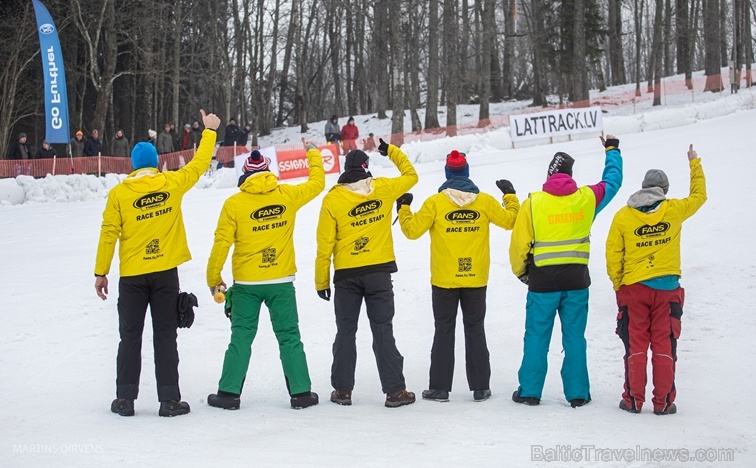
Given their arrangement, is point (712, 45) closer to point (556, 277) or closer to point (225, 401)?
point (556, 277)

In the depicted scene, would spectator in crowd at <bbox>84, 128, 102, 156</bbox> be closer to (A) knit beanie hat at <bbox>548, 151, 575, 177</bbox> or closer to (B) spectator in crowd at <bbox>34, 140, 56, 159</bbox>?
(B) spectator in crowd at <bbox>34, 140, 56, 159</bbox>

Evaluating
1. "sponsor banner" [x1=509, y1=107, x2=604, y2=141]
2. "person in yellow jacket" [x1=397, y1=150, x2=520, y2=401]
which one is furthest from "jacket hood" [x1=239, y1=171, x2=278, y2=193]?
"sponsor banner" [x1=509, y1=107, x2=604, y2=141]

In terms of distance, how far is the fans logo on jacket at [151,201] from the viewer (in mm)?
6562

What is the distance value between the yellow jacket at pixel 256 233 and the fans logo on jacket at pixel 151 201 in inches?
18.1

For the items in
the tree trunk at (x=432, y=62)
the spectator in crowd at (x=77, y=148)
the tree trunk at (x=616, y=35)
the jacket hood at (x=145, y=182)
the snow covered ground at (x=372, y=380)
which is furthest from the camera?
the tree trunk at (x=616, y=35)

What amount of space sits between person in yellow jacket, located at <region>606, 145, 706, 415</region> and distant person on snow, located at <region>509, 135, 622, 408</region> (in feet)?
0.92

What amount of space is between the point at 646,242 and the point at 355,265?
7.50 ft

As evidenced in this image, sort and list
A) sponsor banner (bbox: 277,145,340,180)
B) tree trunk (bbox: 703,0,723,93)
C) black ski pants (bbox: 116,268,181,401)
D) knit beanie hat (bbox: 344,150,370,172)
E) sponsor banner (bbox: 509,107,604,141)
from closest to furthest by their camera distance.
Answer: black ski pants (bbox: 116,268,181,401) → knit beanie hat (bbox: 344,150,370,172) → sponsor banner (bbox: 277,145,340,180) → sponsor banner (bbox: 509,107,604,141) → tree trunk (bbox: 703,0,723,93)

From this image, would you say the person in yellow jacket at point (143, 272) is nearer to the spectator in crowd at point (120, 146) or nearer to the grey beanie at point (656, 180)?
the grey beanie at point (656, 180)

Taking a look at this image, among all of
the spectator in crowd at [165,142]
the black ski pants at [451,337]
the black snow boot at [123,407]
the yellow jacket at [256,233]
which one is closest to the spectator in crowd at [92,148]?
the spectator in crowd at [165,142]

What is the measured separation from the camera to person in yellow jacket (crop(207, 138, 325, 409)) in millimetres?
6617

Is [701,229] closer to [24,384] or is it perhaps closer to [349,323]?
[349,323]

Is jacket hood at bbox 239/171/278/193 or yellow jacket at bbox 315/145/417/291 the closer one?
jacket hood at bbox 239/171/278/193

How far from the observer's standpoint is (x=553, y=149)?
23000 millimetres
